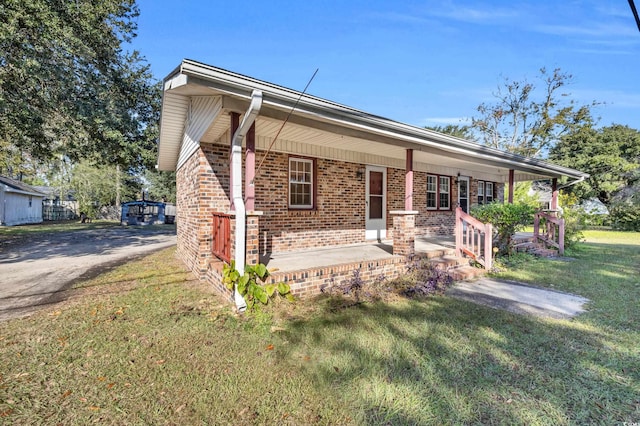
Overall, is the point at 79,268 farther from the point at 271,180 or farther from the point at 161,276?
the point at 271,180

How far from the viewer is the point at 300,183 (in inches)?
285

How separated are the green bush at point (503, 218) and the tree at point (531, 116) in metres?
23.5

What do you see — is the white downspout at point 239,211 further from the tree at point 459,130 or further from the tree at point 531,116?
the tree at point 459,130

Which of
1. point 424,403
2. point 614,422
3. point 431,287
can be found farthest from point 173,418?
point 431,287

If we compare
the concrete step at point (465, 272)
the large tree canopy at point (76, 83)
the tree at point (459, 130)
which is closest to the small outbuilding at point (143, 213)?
the large tree canopy at point (76, 83)

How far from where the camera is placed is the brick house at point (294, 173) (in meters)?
4.11

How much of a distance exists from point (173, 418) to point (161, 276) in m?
4.69

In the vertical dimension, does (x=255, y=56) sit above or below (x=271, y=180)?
above

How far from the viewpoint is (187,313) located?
4.10 m

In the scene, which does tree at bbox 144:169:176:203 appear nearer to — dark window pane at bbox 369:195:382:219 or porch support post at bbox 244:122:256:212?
dark window pane at bbox 369:195:382:219

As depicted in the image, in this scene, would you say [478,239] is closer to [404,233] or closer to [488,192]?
[404,233]

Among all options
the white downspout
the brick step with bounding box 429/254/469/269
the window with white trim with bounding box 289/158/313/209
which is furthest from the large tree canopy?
the brick step with bounding box 429/254/469/269

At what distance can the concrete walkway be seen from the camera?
Answer: 4160 millimetres

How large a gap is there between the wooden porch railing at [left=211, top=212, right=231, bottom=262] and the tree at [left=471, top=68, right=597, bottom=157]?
2882cm
